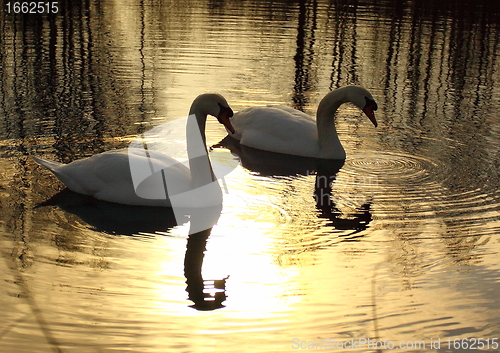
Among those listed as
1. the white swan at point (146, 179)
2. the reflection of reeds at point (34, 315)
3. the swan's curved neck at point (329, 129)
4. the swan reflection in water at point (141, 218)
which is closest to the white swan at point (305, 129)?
the swan's curved neck at point (329, 129)

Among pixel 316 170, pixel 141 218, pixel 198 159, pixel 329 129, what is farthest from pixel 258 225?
pixel 329 129

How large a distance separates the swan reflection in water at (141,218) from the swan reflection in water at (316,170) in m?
1.16

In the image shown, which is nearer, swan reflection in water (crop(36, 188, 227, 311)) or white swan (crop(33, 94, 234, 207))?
swan reflection in water (crop(36, 188, 227, 311))

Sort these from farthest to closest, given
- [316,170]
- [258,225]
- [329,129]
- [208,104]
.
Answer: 1. [329,129]
2. [316,170]
3. [208,104]
4. [258,225]

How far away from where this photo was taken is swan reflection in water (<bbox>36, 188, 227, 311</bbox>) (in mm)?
Answer: 5826

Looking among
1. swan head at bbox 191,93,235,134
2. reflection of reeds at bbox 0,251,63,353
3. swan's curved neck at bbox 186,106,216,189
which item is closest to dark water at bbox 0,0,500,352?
reflection of reeds at bbox 0,251,63,353

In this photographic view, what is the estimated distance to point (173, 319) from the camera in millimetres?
4805

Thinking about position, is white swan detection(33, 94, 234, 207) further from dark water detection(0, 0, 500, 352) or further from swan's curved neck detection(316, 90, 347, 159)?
swan's curved neck detection(316, 90, 347, 159)

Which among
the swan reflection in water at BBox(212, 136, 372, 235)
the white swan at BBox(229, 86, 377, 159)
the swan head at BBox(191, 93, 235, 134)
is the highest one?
the swan head at BBox(191, 93, 235, 134)

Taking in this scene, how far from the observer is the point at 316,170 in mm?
8703

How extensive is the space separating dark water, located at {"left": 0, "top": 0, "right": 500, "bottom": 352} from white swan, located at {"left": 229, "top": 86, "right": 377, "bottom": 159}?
0.23 meters

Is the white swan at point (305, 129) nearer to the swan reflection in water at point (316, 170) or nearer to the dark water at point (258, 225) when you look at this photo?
the swan reflection in water at point (316, 170)

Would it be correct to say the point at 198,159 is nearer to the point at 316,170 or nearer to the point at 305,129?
the point at 316,170

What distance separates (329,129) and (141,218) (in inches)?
136
